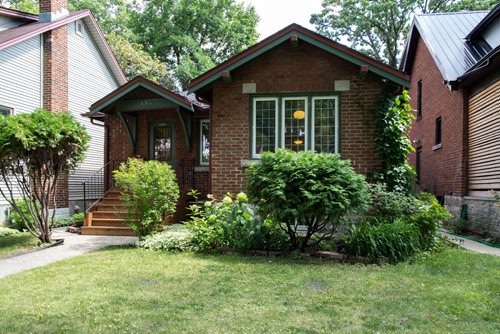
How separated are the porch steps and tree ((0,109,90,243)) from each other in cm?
157

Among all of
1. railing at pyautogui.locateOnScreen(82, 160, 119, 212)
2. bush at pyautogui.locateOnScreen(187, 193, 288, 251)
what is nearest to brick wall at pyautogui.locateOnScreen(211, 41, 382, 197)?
bush at pyautogui.locateOnScreen(187, 193, 288, 251)

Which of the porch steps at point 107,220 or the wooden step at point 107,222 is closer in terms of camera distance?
the porch steps at point 107,220

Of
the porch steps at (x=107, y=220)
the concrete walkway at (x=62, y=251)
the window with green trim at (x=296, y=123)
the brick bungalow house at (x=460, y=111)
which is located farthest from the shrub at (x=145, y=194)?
the brick bungalow house at (x=460, y=111)

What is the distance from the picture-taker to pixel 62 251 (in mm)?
7734

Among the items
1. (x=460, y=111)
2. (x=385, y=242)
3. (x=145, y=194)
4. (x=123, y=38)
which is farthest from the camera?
(x=123, y=38)

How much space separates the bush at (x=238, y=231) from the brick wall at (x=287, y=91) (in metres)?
2.05

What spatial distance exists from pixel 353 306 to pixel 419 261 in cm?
273

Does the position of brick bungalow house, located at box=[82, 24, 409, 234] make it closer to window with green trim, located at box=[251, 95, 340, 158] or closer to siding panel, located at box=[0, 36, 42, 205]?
window with green trim, located at box=[251, 95, 340, 158]

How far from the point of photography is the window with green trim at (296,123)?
9383 millimetres

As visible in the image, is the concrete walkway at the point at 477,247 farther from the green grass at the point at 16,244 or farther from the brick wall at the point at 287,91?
the green grass at the point at 16,244

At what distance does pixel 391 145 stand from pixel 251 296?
5749mm

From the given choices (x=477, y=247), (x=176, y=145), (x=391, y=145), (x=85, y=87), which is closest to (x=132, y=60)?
(x=85, y=87)

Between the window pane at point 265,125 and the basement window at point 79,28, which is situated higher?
the basement window at point 79,28

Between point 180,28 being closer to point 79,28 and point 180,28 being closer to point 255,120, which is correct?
point 79,28
